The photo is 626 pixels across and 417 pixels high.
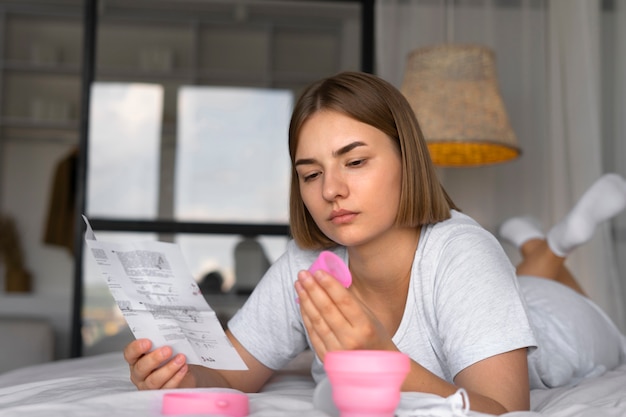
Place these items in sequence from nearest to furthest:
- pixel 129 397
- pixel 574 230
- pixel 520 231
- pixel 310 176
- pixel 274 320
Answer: pixel 129 397 → pixel 310 176 → pixel 274 320 → pixel 574 230 → pixel 520 231

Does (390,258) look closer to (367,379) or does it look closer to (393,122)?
(393,122)

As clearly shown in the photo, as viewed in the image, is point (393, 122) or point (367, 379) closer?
point (367, 379)

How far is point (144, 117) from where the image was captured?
3.90 m

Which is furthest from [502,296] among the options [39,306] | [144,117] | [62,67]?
[62,67]

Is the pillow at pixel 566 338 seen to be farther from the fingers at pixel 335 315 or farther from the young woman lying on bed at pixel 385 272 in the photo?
the fingers at pixel 335 315

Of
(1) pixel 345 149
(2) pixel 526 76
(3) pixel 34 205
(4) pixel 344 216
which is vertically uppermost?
(2) pixel 526 76

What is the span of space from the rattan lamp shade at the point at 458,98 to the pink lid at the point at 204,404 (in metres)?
1.89

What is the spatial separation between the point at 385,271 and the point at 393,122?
0.91ft

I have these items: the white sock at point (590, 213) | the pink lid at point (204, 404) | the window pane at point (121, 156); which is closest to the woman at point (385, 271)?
the pink lid at point (204, 404)

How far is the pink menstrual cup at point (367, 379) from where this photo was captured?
0.80 m

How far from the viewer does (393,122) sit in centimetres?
139

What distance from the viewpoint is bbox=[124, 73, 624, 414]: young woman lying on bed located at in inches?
46.6

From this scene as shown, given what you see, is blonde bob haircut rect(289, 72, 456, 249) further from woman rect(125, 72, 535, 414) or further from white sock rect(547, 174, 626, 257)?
white sock rect(547, 174, 626, 257)

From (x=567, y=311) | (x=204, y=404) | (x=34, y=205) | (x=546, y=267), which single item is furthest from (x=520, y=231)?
(x=34, y=205)
